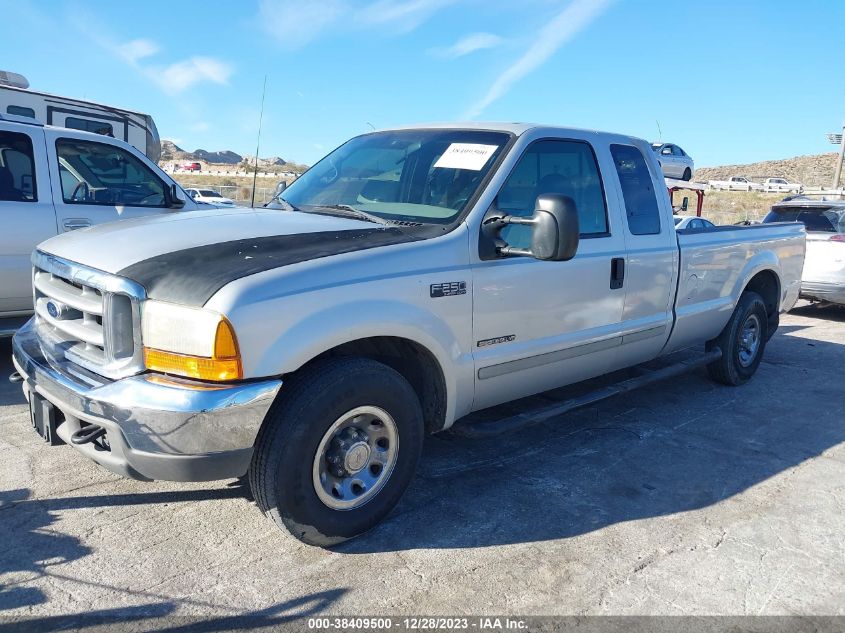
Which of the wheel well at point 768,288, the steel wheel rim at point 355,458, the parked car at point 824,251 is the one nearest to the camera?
the steel wheel rim at point 355,458

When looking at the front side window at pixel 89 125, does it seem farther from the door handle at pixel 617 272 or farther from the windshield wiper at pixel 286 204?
the door handle at pixel 617 272

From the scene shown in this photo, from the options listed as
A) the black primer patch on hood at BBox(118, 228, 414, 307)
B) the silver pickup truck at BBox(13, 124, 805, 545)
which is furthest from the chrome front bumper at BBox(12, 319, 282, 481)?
the black primer patch on hood at BBox(118, 228, 414, 307)

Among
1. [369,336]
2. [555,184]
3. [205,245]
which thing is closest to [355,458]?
[369,336]

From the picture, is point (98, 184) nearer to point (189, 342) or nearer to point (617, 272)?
point (189, 342)

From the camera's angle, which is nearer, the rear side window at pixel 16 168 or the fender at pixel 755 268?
the rear side window at pixel 16 168

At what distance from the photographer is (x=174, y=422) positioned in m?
2.66

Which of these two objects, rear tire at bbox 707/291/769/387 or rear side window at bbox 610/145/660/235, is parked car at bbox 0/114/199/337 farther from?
rear tire at bbox 707/291/769/387

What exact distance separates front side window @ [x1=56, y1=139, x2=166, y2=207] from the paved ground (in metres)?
2.02

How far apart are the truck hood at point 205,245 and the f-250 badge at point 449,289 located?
0.94ft

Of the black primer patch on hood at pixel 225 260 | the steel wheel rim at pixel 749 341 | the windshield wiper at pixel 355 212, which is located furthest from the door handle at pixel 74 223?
the steel wheel rim at pixel 749 341

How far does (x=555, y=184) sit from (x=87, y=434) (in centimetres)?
286

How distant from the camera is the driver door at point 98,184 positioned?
5.84 m

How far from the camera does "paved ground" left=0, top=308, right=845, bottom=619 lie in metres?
2.88

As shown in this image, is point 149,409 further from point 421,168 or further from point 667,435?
point 667,435
